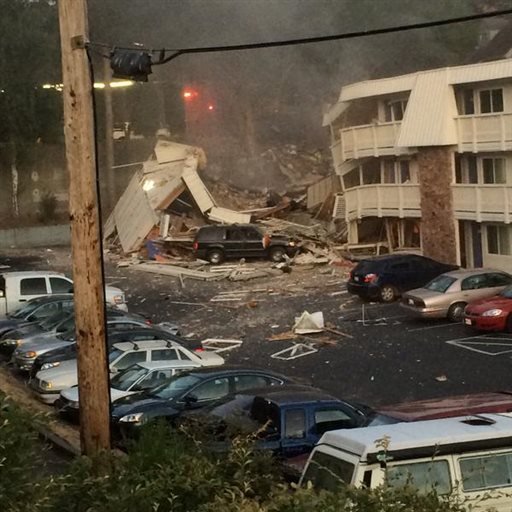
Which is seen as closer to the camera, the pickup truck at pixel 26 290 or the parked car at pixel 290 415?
the parked car at pixel 290 415

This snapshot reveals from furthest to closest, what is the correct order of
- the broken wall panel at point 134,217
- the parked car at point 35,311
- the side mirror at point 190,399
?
the broken wall panel at point 134,217
the parked car at point 35,311
the side mirror at point 190,399

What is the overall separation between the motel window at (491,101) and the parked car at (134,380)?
16.8 metres


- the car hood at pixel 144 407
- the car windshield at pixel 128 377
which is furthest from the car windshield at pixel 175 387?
the car windshield at pixel 128 377

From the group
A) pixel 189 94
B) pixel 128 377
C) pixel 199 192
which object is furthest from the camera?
pixel 189 94

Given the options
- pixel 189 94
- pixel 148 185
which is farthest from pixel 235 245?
pixel 189 94

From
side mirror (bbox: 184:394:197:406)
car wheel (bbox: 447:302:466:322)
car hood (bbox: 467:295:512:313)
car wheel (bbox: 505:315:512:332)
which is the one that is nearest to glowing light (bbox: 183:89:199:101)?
car wheel (bbox: 447:302:466:322)

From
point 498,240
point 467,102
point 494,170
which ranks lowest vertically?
point 498,240

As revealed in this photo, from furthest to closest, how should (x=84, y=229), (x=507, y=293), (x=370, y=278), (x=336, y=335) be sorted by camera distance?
(x=370, y=278)
(x=336, y=335)
(x=507, y=293)
(x=84, y=229)

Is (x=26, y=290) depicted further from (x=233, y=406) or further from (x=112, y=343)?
(x=233, y=406)

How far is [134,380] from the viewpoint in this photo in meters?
16.8

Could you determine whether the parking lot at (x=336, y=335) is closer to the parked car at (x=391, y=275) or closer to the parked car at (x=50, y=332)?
the parked car at (x=391, y=275)

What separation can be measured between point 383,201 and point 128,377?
768 inches

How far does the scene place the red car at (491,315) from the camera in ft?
74.7

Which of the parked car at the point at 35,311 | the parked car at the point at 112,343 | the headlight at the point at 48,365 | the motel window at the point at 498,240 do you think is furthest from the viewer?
the motel window at the point at 498,240
